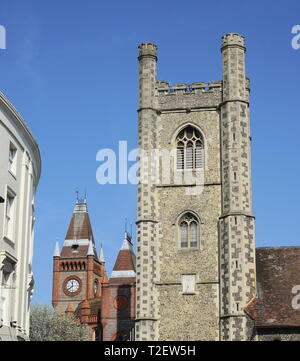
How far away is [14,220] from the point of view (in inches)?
974

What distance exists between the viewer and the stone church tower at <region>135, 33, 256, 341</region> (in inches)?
1607

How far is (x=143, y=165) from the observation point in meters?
44.0

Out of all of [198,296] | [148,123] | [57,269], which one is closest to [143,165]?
[148,123]

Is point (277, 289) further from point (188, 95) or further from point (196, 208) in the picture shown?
point (188, 95)

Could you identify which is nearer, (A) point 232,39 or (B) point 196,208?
(B) point 196,208

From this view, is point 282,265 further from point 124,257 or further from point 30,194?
point 124,257

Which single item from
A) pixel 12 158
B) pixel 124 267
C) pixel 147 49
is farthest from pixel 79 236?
pixel 12 158

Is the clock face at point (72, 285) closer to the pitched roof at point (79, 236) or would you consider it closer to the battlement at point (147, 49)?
the pitched roof at point (79, 236)

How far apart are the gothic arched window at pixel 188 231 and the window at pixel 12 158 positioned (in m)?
18.8

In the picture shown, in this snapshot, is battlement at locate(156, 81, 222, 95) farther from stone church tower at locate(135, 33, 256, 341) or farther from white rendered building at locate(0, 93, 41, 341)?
white rendered building at locate(0, 93, 41, 341)

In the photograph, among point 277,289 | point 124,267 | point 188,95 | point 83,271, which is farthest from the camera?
point 83,271

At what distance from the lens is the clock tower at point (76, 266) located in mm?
99031

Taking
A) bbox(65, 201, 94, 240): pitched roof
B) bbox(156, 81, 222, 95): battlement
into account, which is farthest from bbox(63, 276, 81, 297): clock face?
bbox(156, 81, 222, 95): battlement

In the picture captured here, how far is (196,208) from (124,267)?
43.3 m
